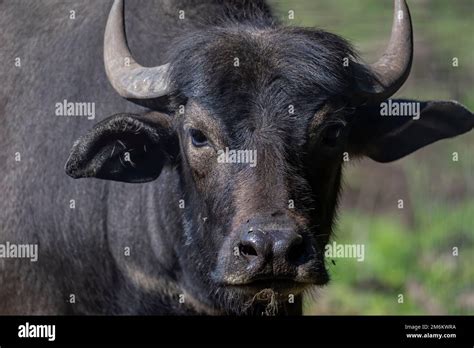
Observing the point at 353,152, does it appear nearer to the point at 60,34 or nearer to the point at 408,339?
the point at 408,339

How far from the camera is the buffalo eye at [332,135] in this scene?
722cm

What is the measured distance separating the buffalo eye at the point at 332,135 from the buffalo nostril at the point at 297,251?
824 mm

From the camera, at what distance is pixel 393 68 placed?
7730mm

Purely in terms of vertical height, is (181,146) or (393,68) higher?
(393,68)

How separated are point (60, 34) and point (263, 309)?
2306 millimetres

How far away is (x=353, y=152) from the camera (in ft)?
25.7

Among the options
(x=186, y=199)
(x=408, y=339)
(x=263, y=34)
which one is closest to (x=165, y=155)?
(x=186, y=199)
